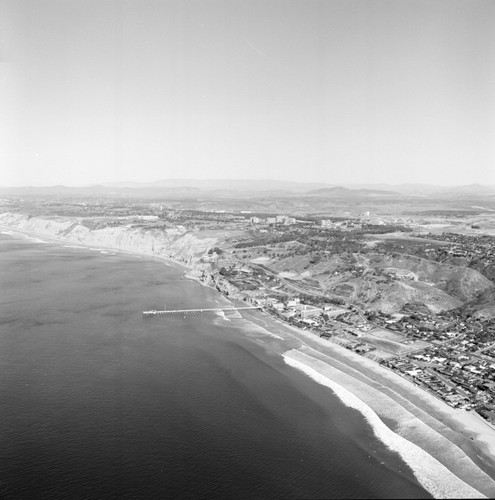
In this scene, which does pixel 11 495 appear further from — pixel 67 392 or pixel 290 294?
pixel 290 294

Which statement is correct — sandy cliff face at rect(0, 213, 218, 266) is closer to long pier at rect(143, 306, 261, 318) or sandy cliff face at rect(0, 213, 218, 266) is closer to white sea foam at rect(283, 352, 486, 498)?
long pier at rect(143, 306, 261, 318)

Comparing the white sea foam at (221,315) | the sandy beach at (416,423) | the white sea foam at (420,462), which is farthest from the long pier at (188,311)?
the white sea foam at (420,462)

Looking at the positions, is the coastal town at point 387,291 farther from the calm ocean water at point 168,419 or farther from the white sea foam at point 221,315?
the calm ocean water at point 168,419

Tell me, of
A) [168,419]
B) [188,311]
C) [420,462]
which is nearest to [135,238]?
[188,311]

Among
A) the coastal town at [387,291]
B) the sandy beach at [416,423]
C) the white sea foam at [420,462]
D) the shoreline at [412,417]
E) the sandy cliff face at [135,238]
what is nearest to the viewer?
the white sea foam at [420,462]

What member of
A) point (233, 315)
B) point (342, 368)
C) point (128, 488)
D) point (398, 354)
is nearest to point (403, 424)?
point (342, 368)

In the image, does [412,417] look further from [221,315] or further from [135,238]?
[135,238]

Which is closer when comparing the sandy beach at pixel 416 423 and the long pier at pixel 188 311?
the sandy beach at pixel 416 423
